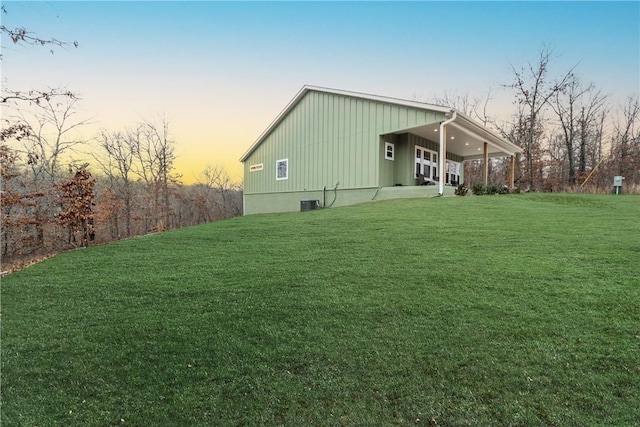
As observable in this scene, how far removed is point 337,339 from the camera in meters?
2.70

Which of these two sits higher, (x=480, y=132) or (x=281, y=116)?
(x=281, y=116)

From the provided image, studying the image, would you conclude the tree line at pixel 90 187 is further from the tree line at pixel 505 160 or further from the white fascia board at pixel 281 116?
the white fascia board at pixel 281 116

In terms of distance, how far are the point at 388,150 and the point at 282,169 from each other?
6.06 m

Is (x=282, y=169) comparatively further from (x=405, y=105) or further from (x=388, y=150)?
(x=405, y=105)

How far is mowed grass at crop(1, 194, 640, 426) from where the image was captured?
2021mm

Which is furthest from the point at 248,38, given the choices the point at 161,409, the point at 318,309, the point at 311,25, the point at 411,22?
the point at 161,409

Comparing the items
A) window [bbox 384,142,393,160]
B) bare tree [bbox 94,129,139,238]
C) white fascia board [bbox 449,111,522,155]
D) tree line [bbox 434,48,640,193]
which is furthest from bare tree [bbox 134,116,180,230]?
tree line [bbox 434,48,640,193]

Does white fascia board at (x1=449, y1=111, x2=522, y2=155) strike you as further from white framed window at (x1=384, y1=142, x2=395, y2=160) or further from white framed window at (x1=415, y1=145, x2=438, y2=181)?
white framed window at (x1=384, y1=142, x2=395, y2=160)

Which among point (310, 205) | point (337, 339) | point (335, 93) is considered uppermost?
point (335, 93)

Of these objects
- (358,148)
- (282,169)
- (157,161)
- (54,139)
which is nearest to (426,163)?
(358,148)

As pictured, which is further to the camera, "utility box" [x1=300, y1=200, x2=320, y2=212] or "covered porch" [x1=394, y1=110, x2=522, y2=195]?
"utility box" [x1=300, y1=200, x2=320, y2=212]

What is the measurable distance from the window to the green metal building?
1.6 inches

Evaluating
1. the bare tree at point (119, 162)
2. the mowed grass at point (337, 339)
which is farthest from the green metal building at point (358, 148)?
the bare tree at point (119, 162)

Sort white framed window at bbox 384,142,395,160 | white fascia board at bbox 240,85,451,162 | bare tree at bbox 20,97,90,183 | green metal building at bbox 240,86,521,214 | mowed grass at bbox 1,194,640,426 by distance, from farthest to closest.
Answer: bare tree at bbox 20,97,90,183, white framed window at bbox 384,142,395,160, green metal building at bbox 240,86,521,214, white fascia board at bbox 240,85,451,162, mowed grass at bbox 1,194,640,426
